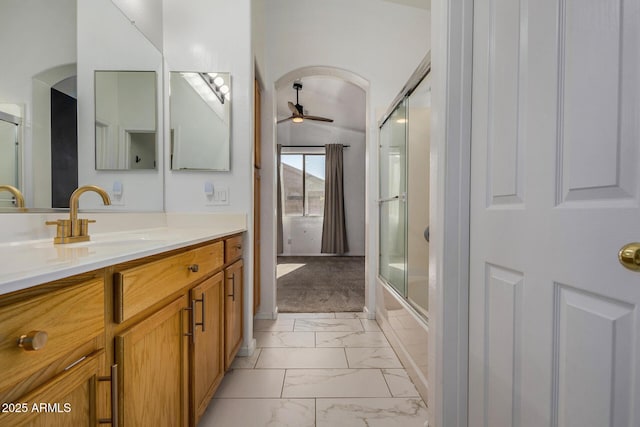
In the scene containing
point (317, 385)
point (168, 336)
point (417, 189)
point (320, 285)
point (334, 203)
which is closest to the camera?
point (168, 336)

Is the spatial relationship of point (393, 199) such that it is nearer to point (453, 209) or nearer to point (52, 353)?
point (453, 209)

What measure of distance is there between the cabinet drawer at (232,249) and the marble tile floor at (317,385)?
26.7 inches

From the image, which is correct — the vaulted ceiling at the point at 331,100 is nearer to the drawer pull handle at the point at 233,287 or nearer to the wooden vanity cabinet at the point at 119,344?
the drawer pull handle at the point at 233,287

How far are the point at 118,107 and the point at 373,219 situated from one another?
199 centimetres

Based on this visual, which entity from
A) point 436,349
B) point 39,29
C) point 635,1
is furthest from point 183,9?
point 436,349

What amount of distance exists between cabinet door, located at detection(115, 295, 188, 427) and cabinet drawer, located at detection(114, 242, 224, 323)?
5 cm

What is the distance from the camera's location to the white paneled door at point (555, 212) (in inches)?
21.5

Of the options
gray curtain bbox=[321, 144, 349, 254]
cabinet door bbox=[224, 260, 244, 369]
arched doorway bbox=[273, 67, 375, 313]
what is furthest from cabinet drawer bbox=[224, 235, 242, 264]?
gray curtain bbox=[321, 144, 349, 254]

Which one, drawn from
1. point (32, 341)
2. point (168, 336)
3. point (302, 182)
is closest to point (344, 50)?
point (168, 336)

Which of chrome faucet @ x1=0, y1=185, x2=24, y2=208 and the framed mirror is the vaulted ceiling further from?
chrome faucet @ x1=0, y1=185, x2=24, y2=208

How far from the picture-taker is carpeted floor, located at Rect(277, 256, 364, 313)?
9.68 ft

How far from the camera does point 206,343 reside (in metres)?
1.24

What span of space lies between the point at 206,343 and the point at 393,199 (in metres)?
1.62

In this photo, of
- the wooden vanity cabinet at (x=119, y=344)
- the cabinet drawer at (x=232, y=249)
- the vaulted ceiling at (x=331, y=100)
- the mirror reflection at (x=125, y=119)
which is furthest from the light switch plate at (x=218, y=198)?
the vaulted ceiling at (x=331, y=100)
